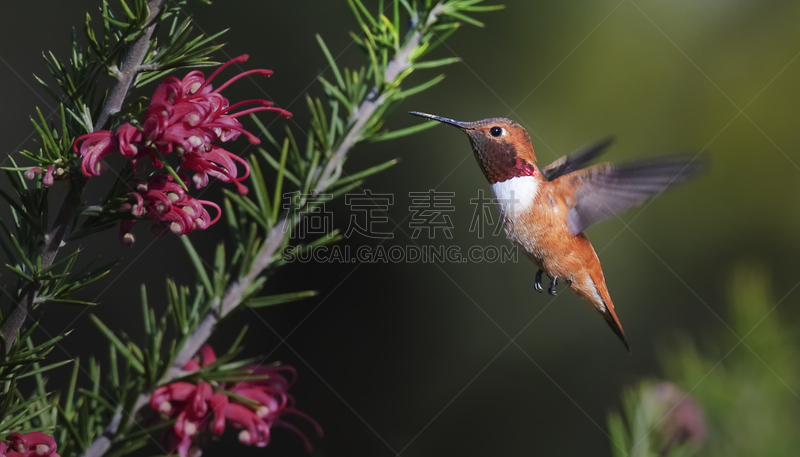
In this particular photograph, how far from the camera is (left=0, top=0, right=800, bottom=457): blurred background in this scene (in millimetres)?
2188

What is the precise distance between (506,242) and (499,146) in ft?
2.41

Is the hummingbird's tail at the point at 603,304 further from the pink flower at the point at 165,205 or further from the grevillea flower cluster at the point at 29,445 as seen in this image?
the grevillea flower cluster at the point at 29,445

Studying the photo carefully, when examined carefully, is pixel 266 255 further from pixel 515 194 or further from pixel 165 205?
pixel 515 194

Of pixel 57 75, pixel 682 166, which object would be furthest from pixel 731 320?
pixel 57 75

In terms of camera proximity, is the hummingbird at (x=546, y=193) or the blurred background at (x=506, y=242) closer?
the hummingbird at (x=546, y=193)

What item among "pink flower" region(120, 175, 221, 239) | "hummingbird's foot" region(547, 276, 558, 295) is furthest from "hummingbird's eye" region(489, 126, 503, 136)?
"pink flower" region(120, 175, 221, 239)

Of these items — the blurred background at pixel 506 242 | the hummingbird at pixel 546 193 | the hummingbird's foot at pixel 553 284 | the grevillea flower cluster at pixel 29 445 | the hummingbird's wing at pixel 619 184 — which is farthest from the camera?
the blurred background at pixel 506 242

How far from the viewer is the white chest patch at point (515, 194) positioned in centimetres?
163

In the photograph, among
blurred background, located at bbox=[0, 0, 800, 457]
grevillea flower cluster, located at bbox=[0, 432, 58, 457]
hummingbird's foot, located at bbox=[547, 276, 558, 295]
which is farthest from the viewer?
blurred background, located at bbox=[0, 0, 800, 457]

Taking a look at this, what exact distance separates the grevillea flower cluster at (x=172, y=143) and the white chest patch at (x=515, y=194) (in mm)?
901

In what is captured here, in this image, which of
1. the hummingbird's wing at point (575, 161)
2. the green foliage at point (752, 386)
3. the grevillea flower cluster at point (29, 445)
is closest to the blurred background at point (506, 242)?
the hummingbird's wing at point (575, 161)

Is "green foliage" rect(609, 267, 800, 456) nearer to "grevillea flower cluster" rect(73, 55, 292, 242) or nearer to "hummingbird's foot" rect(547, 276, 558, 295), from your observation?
"grevillea flower cluster" rect(73, 55, 292, 242)

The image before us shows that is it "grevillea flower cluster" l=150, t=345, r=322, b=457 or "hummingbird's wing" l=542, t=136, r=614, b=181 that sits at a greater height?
"hummingbird's wing" l=542, t=136, r=614, b=181

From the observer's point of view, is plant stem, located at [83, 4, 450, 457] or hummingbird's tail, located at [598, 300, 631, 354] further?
hummingbird's tail, located at [598, 300, 631, 354]
